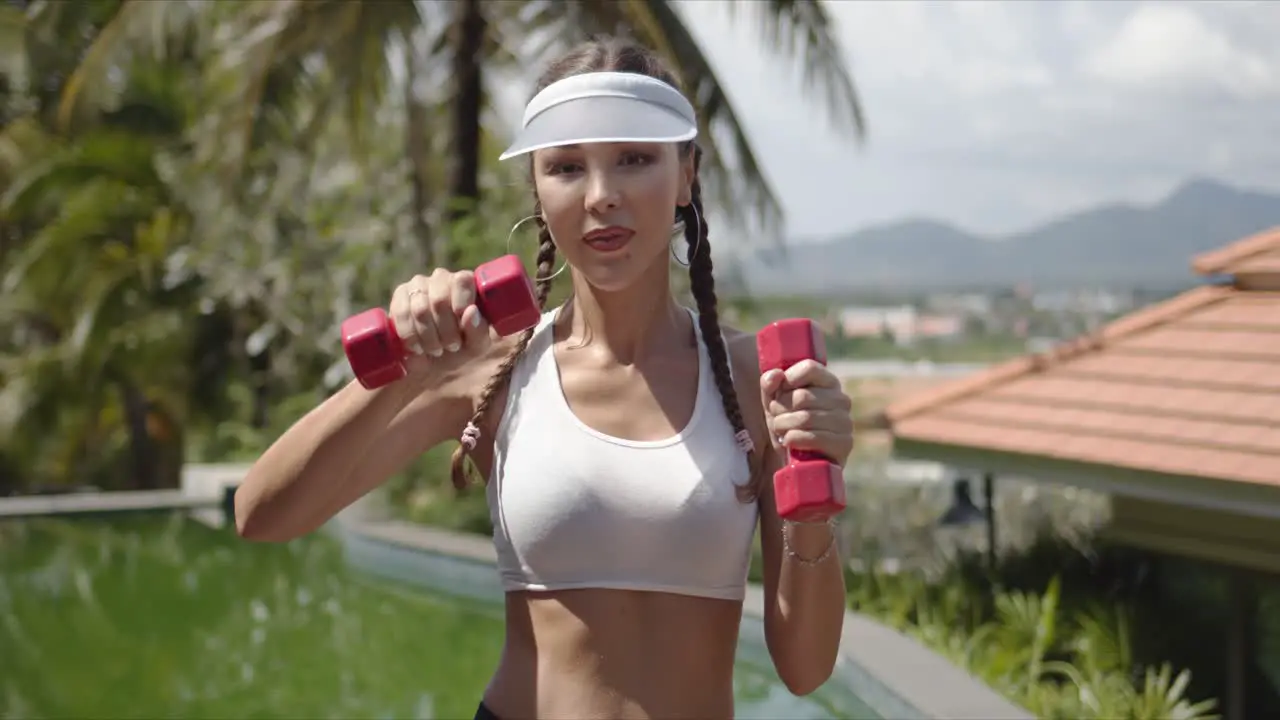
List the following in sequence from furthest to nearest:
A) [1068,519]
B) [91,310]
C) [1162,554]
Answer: [91,310] → [1068,519] → [1162,554]

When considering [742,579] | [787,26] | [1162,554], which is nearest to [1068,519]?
[1162,554]

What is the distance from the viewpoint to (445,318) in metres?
1.53

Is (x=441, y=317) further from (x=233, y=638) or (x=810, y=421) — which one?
(x=233, y=638)

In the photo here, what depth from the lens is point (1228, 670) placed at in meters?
5.68

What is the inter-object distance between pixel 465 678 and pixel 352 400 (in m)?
4.97

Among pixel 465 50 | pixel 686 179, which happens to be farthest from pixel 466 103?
pixel 686 179

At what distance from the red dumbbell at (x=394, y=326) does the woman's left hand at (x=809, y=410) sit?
0.29 m

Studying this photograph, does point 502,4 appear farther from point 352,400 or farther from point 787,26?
point 352,400

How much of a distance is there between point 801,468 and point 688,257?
572 millimetres

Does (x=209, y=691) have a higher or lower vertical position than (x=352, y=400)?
lower

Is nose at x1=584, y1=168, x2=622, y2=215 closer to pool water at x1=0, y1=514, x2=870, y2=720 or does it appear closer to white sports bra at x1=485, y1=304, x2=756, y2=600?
white sports bra at x1=485, y1=304, x2=756, y2=600

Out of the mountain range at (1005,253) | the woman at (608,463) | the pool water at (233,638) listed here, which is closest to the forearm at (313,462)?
the woman at (608,463)

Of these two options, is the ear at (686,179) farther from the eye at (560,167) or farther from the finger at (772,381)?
the finger at (772,381)

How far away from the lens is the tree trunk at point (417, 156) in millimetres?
11203
